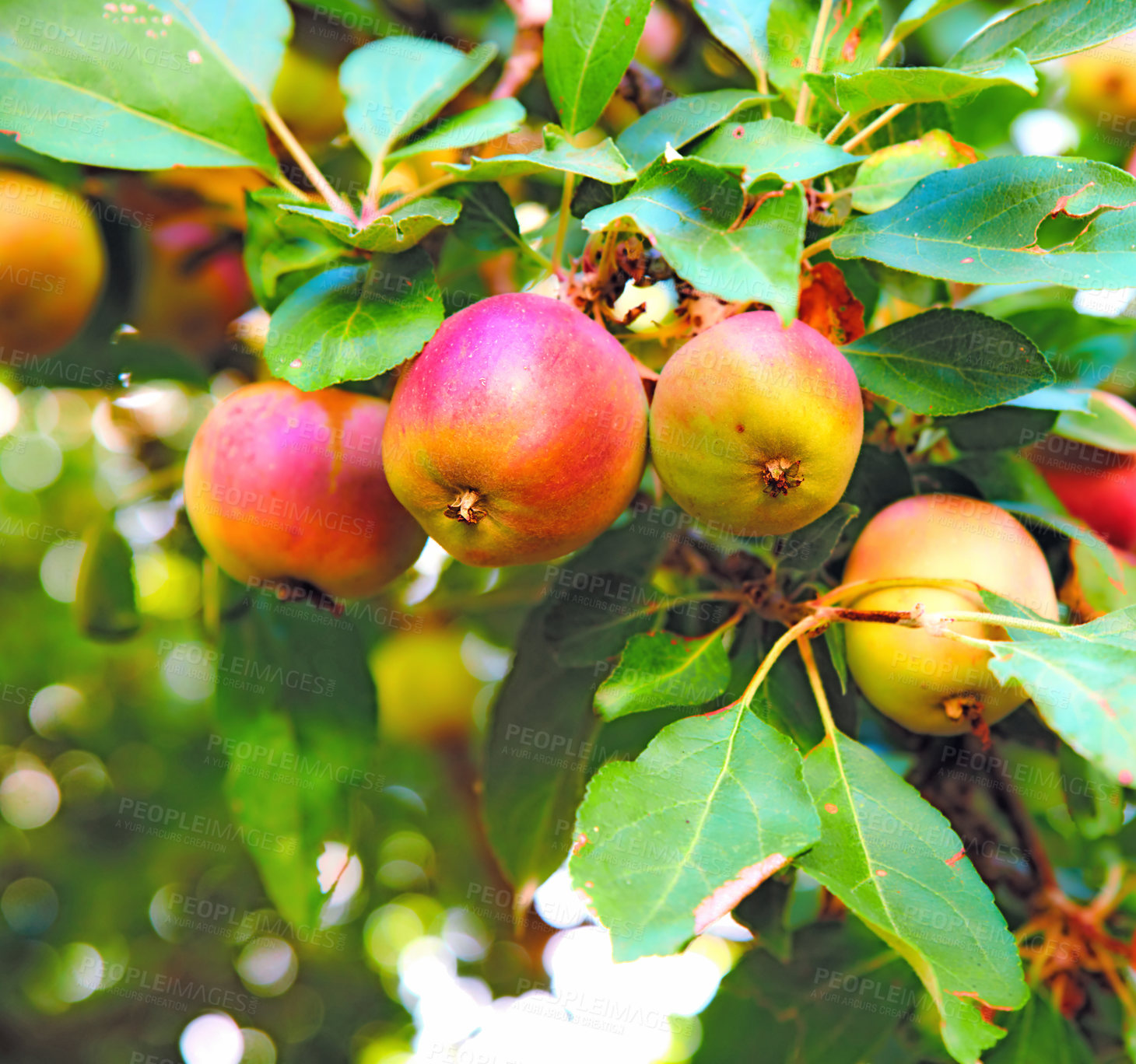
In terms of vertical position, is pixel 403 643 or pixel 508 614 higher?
pixel 508 614

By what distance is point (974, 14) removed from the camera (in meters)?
1.82

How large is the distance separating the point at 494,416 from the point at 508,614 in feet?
4.71

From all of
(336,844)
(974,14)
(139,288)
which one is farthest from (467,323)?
(974,14)

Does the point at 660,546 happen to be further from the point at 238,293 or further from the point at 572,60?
the point at 238,293

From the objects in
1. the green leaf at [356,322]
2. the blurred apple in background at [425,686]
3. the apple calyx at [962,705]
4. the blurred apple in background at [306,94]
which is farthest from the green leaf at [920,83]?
the blurred apple in background at [425,686]

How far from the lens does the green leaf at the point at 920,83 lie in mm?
712

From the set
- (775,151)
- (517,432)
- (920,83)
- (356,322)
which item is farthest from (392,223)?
(920,83)

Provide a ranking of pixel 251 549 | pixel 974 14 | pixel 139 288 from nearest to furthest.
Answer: pixel 251 549 < pixel 139 288 < pixel 974 14

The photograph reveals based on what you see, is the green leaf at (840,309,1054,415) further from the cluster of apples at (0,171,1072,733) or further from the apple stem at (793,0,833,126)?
the apple stem at (793,0,833,126)

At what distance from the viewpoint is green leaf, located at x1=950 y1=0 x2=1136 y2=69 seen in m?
0.82

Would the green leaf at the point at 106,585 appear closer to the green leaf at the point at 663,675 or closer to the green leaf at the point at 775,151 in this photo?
the green leaf at the point at 663,675

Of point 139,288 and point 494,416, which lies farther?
point 139,288

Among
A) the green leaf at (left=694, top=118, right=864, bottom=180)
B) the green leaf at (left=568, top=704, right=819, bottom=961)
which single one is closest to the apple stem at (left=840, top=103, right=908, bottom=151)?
the green leaf at (left=694, top=118, right=864, bottom=180)

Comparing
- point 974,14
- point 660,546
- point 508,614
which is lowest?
point 508,614
